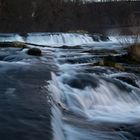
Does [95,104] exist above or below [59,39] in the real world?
above

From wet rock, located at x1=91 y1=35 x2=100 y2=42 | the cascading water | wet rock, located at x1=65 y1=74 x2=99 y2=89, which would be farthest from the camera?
wet rock, located at x1=91 y1=35 x2=100 y2=42

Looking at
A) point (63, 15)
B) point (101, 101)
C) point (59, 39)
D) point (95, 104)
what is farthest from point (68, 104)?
point (63, 15)

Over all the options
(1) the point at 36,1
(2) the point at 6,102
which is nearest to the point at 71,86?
(2) the point at 6,102

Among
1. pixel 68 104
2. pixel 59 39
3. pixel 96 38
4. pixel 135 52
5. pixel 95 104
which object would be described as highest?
pixel 135 52

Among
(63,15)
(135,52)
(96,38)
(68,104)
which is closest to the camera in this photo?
(68,104)

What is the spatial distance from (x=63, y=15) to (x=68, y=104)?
45.9 m

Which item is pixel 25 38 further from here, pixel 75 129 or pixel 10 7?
pixel 75 129

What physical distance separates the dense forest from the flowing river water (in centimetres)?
2398

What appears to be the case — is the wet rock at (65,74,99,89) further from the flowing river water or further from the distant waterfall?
the distant waterfall

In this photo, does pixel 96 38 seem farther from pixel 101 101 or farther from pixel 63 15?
pixel 101 101

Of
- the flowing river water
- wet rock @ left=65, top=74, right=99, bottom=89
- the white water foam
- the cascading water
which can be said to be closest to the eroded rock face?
the flowing river water

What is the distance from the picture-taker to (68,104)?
991cm

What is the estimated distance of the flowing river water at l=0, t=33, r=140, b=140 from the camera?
7.35 m

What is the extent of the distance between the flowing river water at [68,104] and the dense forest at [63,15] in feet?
78.7
